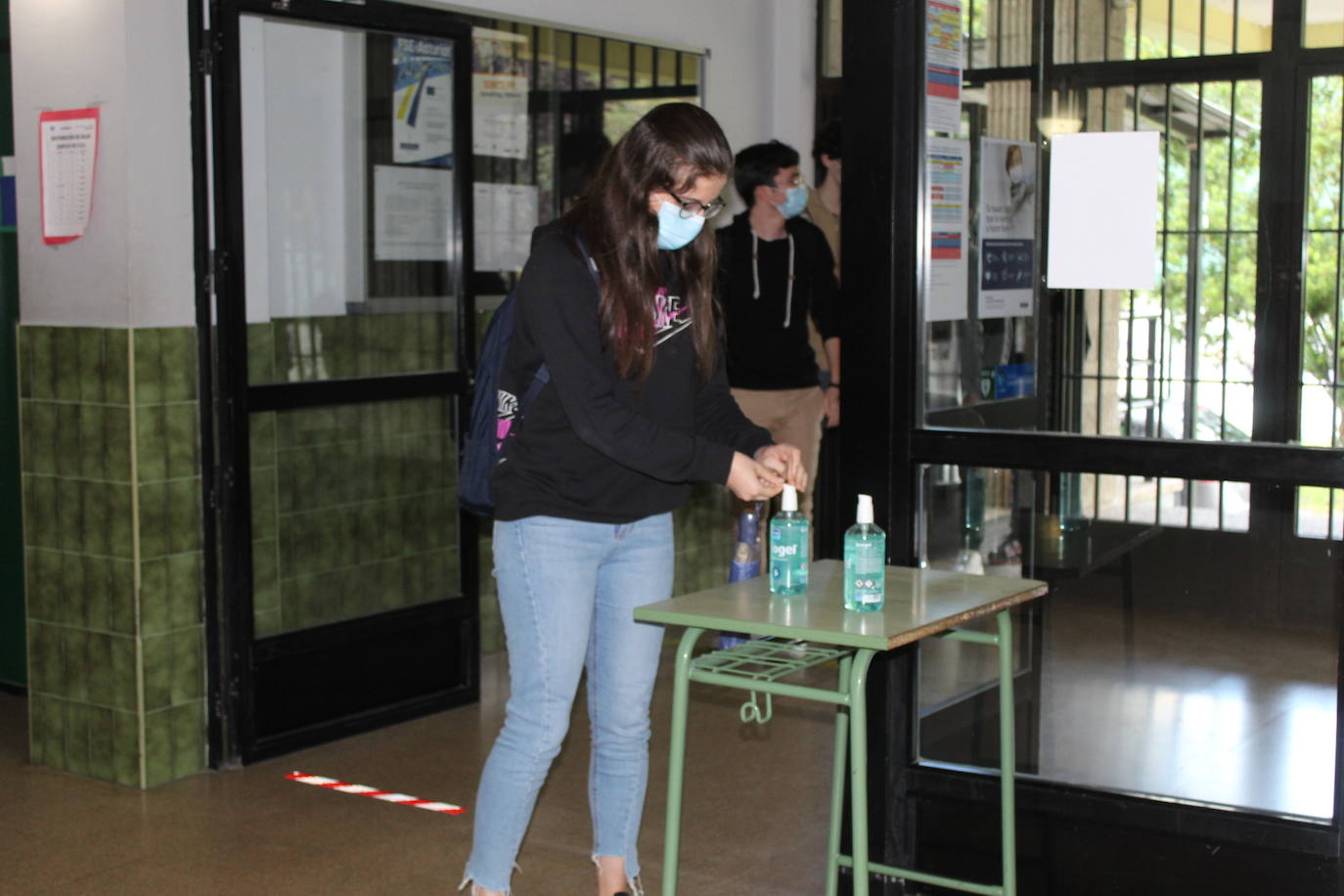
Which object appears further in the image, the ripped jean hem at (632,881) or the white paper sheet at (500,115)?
the white paper sheet at (500,115)

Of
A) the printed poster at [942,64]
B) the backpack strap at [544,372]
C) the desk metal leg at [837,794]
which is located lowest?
the desk metal leg at [837,794]

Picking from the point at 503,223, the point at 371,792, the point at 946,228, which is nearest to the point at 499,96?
the point at 503,223

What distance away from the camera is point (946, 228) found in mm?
3117

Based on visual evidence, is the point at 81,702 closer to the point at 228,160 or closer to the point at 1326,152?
the point at 228,160

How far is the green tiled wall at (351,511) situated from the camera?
4.36m

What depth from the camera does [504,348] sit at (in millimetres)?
2814

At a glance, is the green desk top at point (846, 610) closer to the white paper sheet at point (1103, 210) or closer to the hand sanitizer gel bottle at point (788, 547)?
the hand sanitizer gel bottle at point (788, 547)

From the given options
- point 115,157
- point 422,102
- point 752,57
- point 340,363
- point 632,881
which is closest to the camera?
point 632,881

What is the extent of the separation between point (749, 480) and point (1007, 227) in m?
0.83

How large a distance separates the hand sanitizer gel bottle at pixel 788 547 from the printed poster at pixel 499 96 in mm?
2768

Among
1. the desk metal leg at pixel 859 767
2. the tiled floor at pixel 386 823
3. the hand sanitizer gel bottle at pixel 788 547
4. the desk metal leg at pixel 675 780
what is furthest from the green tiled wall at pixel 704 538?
the desk metal leg at pixel 859 767

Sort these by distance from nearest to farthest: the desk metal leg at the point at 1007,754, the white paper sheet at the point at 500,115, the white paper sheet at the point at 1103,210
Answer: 1. the desk metal leg at the point at 1007,754
2. the white paper sheet at the point at 1103,210
3. the white paper sheet at the point at 500,115

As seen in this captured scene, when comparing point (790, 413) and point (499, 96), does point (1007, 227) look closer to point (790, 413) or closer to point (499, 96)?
point (790, 413)

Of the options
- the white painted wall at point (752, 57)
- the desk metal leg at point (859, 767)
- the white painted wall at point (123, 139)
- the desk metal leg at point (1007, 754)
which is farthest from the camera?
the white painted wall at point (752, 57)
